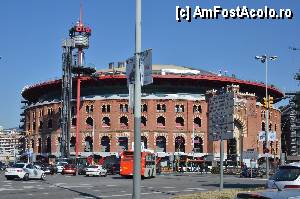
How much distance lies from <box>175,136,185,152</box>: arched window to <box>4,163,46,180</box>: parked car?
190 ft

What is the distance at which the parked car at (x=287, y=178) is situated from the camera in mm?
16750

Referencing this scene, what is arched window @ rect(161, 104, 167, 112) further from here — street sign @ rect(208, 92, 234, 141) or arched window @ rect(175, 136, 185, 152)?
street sign @ rect(208, 92, 234, 141)

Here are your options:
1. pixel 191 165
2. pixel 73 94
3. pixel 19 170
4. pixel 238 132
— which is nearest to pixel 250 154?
pixel 19 170

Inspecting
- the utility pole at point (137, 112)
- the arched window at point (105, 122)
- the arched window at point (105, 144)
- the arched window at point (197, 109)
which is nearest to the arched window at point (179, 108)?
the arched window at point (197, 109)

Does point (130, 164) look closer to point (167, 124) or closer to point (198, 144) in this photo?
point (167, 124)

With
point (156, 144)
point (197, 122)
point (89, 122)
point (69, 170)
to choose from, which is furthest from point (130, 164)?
point (89, 122)

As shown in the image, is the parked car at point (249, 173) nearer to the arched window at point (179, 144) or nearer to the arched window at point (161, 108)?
the arched window at point (179, 144)

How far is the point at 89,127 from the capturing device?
10325 centimetres

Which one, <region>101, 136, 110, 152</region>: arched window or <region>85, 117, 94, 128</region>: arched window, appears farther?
<region>85, 117, 94, 128</region>: arched window

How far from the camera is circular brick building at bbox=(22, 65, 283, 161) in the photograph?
10038 cm

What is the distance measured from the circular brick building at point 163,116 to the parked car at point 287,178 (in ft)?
265

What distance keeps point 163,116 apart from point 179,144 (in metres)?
6.17

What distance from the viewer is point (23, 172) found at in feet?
142

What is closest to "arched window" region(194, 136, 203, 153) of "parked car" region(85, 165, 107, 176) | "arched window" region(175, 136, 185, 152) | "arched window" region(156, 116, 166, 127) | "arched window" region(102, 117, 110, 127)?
"arched window" region(175, 136, 185, 152)
